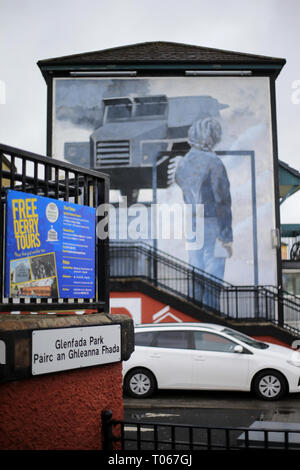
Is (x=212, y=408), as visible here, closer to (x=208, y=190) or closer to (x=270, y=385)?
(x=270, y=385)

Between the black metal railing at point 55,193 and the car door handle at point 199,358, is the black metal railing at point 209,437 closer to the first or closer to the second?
the black metal railing at point 55,193

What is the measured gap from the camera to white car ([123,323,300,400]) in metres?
11.0

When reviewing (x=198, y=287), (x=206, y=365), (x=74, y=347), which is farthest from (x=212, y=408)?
(x=198, y=287)

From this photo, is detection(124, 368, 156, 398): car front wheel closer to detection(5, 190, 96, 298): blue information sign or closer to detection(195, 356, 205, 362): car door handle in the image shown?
detection(195, 356, 205, 362): car door handle

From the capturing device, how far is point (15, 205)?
317cm

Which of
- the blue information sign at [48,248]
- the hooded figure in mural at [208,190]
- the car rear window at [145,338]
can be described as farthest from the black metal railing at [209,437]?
the hooded figure in mural at [208,190]

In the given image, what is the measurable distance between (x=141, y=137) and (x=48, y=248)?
16.2m

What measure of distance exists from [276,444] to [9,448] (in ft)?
6.25

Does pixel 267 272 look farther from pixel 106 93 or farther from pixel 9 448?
pixel 9 448

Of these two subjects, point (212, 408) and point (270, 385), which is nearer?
point (212, 408)

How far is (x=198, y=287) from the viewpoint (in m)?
18.2

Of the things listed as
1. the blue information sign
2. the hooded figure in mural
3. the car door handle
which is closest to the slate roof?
the hooded figure in mural

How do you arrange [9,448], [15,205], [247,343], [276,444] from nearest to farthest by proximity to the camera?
[9,448]
[15,205]
[276,444]
[247,343]

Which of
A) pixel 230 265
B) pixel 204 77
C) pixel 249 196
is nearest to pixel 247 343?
pixel 230 265
